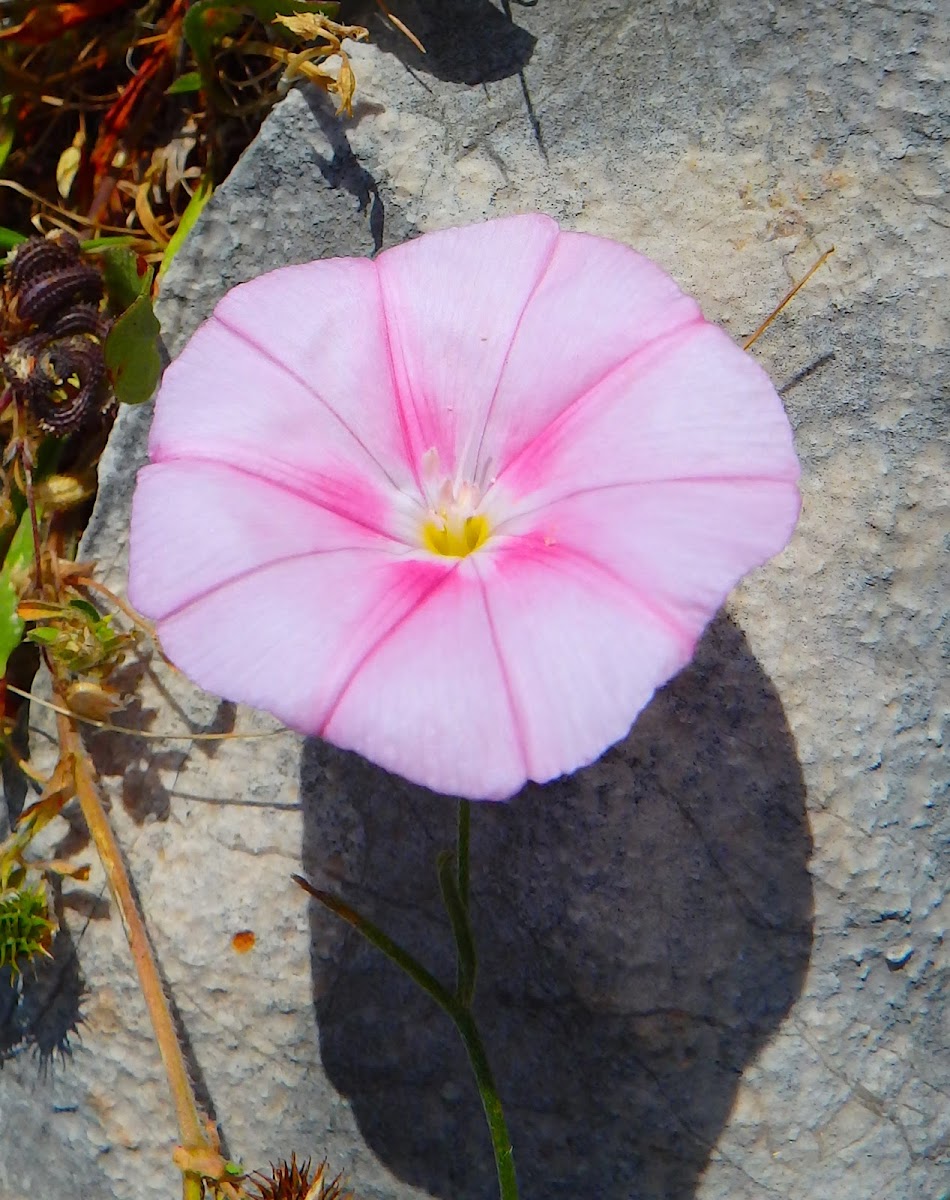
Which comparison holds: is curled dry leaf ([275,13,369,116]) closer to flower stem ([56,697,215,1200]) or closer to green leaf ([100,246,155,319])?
green leaf ([100,246,155,319])

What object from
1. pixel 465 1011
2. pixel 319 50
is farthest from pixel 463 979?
pixel 319 50

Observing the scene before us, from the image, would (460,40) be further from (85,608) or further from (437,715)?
(437,715)

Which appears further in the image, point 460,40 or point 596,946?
point 460,40

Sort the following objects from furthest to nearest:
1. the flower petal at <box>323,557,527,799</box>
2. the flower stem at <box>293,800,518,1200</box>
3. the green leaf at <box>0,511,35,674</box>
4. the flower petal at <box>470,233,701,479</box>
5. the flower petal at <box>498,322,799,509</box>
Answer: the green leaf at <box>0,511,35,674</box>, the flower stem at <box>293,800,518,1200</box>, the flower petal at <box>470,233,701,479</box>, the flower petal at <box>498,322,799,509</box>, the flower petal at <box>323,557,527,799</box>

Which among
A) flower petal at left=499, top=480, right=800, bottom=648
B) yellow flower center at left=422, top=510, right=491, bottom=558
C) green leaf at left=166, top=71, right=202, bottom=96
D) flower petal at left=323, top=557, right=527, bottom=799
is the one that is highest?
green leaf at left=166, top=71, right=202, bottom=96

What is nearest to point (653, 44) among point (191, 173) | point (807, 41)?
point (807, 41)

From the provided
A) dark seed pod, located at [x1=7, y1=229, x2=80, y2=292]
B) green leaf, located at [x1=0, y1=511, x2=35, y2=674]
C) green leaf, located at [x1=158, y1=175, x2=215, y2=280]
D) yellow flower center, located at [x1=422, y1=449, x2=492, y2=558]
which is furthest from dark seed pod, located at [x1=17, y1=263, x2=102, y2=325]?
yellow flower center, located at [x1=422, y1=449, x2=492, y2=558]

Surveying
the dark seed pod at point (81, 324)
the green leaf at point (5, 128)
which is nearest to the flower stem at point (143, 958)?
the dark seed pod at point (81, 324)

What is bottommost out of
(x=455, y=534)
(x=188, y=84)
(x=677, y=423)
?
(x=455, y=534)

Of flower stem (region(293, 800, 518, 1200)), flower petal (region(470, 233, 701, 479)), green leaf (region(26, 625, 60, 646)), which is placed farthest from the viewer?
green leaf (region(26, 625, 60, 646))
